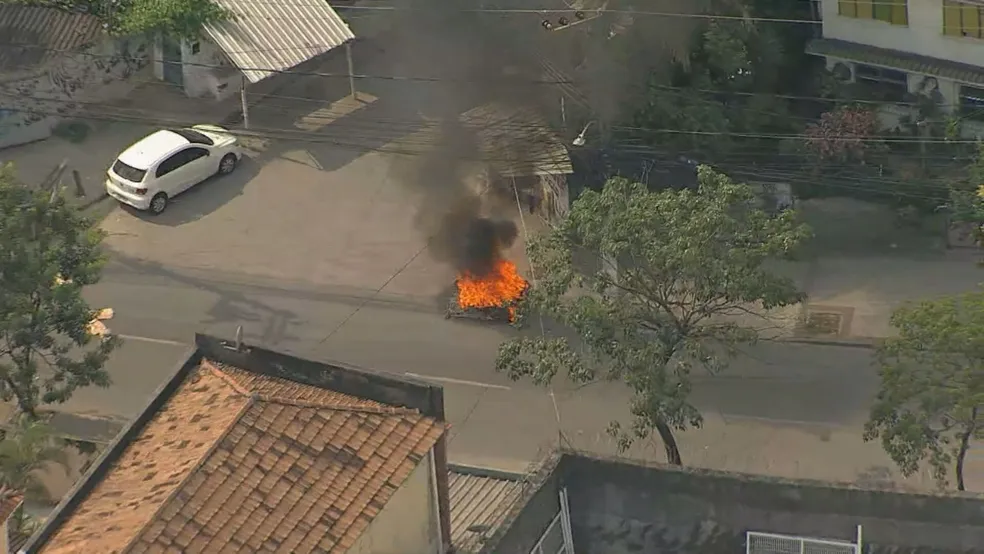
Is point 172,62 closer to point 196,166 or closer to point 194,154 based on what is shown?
point 194,154

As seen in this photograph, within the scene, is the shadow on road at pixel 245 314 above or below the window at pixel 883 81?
below

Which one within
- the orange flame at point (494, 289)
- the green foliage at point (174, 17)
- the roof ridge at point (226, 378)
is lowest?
the orange flame at point (494, 289)

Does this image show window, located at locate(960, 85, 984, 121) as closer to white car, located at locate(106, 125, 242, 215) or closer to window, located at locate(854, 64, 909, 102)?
window, located at locate(854, 64, 909, 102)

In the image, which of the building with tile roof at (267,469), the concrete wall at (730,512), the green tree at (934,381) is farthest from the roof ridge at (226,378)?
the green tree at (934,381)

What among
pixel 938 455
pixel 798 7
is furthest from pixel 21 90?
pixel 938 455

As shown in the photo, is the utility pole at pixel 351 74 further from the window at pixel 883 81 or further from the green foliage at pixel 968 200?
the green foliage at pixel 968 200

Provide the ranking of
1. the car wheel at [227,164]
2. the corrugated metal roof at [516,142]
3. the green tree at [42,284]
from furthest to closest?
the car wheel at [227,164], the corrugated metal roof at [516,142], the green tree at [42,284]

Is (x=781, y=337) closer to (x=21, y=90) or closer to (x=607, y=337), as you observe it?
(x=607, y=337)
